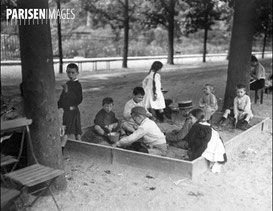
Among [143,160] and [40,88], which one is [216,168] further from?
[40,88]

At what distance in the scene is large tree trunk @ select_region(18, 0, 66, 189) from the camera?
15.1 ft

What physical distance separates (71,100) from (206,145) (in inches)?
91.1

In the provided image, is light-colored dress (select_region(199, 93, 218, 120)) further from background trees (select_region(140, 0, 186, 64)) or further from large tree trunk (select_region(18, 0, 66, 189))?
background trees (select_region(140, 0, 186, 64))

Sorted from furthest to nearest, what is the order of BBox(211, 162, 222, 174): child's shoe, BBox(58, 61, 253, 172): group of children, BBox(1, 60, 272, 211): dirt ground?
BBox(58, 61, 253, 172): group of children
BBox(211, 162, 222, 174): child's shoe
BBox(1, 60, 272, 211): dirt ground

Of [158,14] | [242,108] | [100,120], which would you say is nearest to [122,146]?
[100,120]

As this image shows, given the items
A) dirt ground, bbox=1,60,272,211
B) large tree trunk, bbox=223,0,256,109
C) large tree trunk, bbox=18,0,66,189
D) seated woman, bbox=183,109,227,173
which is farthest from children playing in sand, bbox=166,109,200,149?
large tree trunk, bbox=223,0,256,109

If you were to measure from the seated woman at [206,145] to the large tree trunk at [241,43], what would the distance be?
359 centimetres

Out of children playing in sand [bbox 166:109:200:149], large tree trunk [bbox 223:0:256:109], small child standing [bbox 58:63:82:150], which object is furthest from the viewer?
large tree trunk [bbox 223:0:256:109]

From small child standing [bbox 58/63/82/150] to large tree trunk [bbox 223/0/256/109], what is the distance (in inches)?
181

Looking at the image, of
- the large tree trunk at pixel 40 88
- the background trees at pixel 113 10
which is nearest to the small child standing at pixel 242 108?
the large tree trunk at pixel 40 88

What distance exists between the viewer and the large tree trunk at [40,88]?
4590 millimetres

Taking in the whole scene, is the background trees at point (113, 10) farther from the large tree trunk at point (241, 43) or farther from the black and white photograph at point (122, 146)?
the large tree trunk at point (241, 43)

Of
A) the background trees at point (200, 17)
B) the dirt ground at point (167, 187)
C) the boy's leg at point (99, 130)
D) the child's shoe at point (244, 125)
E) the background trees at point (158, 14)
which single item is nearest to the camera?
the dirt ground at point (167, 187)

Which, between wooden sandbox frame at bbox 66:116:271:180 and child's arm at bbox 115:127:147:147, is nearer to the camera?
wooden sandbox frame at bbox 66:116:271:180
